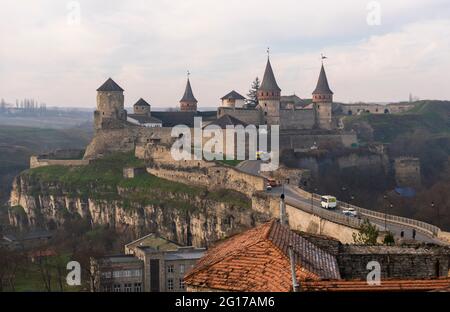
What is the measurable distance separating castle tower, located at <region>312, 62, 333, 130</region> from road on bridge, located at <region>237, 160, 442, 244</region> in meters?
16.3

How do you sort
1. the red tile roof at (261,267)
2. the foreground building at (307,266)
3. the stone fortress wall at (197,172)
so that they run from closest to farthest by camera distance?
1. the foreground building at (307,266)
2. the red tile roof at (261,267)
3. the stone fortress wall at (197,172)

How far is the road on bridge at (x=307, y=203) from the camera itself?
103 ft

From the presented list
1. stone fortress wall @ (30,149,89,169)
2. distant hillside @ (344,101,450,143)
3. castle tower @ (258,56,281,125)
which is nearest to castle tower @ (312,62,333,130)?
castle tower @ (258,56,281,125)

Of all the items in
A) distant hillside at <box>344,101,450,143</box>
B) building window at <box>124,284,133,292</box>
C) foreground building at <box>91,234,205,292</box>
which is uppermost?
distant hillside at <box>344,101,450,143</box>

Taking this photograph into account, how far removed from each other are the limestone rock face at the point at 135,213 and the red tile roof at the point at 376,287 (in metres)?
34.3

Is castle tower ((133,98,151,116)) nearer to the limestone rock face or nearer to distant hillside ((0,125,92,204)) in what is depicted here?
the limestone rock face

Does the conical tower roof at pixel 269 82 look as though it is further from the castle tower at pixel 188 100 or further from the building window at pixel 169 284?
the building window at pixel 169 284

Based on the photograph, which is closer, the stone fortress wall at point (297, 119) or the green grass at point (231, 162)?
the green grass at point (231, 162)

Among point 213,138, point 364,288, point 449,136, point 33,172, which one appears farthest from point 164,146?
point 364,288

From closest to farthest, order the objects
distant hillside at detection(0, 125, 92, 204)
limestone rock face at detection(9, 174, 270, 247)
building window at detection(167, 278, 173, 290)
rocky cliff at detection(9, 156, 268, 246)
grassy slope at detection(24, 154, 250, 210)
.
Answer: building window at detection(167, 278, 173, 290), limestone rock face at detection(9, 174, 270, 247), rocky cliff at detection(9, 156, 268, 246), grassy slope at detection(24, 154, 250, 210), distant hillside at detection(0, 125, 92, 204)

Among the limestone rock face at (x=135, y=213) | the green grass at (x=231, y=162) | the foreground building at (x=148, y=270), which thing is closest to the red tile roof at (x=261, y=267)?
A: the foreground building at (x=148, y=270)

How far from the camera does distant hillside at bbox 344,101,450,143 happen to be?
3366 inches

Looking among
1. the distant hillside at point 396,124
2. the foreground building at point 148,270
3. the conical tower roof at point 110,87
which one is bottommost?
the foreground building at point 148,270

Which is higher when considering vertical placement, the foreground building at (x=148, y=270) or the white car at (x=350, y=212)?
the white car at (x=350, y=212)
